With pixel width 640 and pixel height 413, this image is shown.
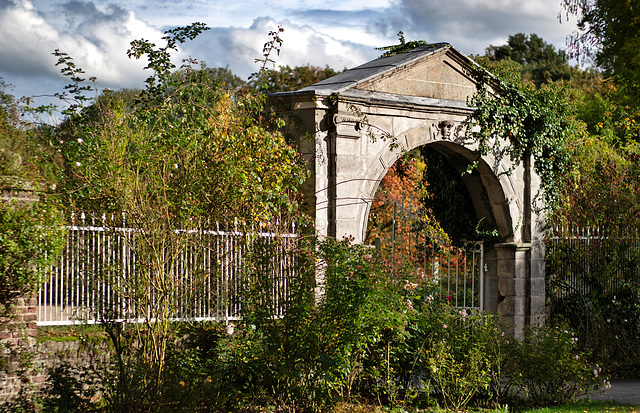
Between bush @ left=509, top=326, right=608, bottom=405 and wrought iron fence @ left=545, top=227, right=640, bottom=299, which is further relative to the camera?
wrought iron fence @ left=545, top=227, right=640, bottom=299

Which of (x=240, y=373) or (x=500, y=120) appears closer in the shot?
(x=240, y=373)

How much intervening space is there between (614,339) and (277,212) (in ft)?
21.1

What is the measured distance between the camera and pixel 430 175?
12742mm

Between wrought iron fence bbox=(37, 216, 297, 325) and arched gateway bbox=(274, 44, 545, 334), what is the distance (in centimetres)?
149

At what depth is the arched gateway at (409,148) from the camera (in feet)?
30.9

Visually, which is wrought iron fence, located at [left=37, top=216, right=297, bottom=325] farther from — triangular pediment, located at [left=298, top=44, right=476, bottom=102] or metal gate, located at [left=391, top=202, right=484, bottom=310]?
triangular pediment, located at [left=298, top=44, right=476, bottom=102]

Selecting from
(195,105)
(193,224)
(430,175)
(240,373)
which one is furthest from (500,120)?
(240,373)

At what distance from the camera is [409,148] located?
Result: 10.3 m

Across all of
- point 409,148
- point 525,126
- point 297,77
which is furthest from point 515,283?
point 297,77

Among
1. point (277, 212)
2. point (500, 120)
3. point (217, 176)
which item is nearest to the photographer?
point (217, 176)

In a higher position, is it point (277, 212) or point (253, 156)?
point (253, 156)

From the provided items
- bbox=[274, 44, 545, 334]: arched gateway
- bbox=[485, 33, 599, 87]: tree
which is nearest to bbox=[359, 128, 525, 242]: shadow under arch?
bbox=[274, 44, 545, 334]: arched gateway

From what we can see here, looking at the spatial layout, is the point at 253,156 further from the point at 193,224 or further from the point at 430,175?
the point at 430,175

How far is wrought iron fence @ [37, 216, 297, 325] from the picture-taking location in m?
6.79
